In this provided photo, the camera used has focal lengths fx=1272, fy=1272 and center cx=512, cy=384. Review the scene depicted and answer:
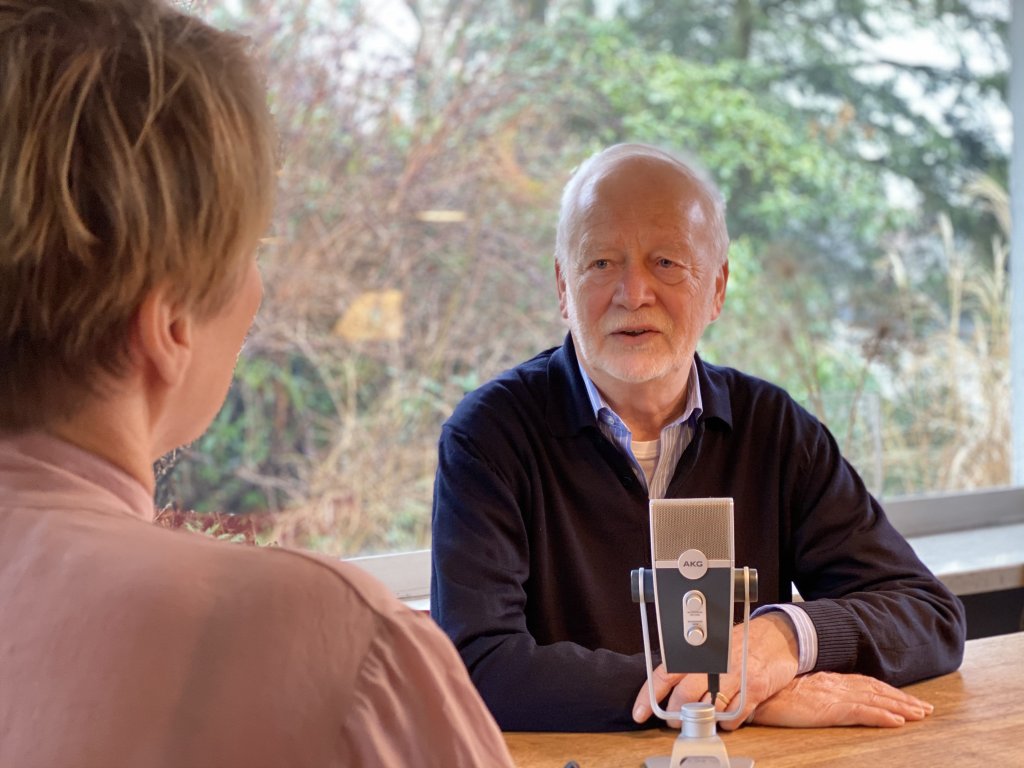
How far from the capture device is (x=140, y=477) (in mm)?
812

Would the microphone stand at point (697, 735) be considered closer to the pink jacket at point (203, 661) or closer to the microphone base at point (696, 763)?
the microphone base at point (696, 763)

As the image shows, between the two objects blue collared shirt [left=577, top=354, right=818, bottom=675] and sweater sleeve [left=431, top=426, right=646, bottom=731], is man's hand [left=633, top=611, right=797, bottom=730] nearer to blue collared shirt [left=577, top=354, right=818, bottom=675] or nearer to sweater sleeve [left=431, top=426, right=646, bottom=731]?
sweater sleeve [left=431, top=426, right=646, bottom=731]

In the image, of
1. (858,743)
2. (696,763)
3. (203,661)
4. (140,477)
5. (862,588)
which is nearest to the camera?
(203,661)

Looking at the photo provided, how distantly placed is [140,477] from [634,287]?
4.91 feet

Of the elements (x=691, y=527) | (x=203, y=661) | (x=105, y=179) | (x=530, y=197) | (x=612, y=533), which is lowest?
(x=612, y=533)

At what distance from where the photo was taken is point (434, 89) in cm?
478

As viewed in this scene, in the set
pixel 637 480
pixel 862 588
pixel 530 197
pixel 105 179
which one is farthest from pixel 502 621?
pixel 530 197

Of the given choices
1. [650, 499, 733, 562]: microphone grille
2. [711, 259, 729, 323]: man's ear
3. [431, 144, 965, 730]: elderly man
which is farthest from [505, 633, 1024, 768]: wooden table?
[711, 259, 729, 323]: man's ear

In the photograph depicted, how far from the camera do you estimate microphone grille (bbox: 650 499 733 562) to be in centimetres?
154

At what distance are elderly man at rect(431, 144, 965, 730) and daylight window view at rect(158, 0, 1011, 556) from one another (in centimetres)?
206

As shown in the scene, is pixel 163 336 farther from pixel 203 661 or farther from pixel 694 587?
pixel 694 587

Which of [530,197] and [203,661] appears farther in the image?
[530,197]

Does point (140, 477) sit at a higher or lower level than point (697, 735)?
higher

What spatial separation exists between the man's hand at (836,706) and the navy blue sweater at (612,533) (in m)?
0.08
